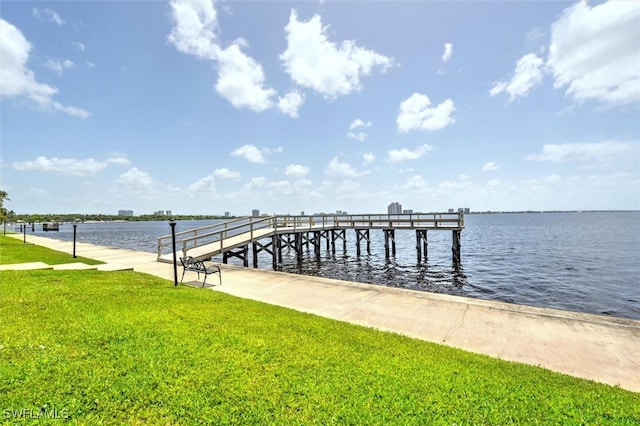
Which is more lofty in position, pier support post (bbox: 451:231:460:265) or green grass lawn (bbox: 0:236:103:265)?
green grass lawn (bbox: 0:236:103:265)

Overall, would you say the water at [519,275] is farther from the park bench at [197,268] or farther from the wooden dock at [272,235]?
the park bench at [197,268]

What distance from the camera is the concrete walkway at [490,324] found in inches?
194

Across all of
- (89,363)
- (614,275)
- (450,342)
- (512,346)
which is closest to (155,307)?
(89,363)

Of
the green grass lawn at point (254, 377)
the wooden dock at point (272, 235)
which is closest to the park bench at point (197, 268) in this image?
the wooden dock at point (272, 235)

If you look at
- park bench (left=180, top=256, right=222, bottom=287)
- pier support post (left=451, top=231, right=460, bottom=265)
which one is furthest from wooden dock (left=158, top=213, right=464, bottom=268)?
park bench (left=180, top=256, right=222, bottom=287)

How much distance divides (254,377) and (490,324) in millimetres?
5225

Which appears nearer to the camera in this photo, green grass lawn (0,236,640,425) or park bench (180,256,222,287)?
green grass lawn (0,236,640,425)

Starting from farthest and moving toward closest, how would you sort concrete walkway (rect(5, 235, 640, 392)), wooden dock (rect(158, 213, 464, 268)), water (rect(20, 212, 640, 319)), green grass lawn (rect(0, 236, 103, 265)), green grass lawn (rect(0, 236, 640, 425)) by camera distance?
1. wooden dock (rect(158, 213, 464, 268))
2. water (rect(20, 212, 640, 319))
3. green grass lawn (rect(0, 236, 103, 265))
4. concrete walkway (rect(5, 235, 640, 392))
5. green grass lawn (rect(0, 236, 640, 425))

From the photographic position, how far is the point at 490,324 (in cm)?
654

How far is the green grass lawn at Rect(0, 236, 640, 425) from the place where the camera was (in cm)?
312

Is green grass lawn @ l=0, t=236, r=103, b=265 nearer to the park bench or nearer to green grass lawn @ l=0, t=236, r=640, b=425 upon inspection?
the park bench

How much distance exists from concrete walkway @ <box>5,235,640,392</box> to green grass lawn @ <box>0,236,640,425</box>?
0.71 m

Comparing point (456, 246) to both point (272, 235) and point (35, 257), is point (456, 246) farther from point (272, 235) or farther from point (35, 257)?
point (35, 257)

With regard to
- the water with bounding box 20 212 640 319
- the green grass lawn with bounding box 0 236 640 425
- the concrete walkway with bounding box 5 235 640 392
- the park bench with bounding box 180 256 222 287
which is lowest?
the water with bounding box 20 212 640 319
